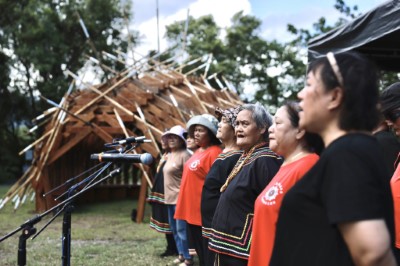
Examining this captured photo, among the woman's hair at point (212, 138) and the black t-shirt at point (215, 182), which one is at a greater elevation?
the woman's hair at point (212, 138)

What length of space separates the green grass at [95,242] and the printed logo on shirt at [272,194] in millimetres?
4847

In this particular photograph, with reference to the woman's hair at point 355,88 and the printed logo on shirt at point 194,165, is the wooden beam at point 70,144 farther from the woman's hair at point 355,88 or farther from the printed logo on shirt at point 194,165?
the woman's hair at point 355,88

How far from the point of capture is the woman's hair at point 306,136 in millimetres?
2727

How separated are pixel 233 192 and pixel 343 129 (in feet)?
6.64

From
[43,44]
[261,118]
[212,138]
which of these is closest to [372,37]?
[261,118]

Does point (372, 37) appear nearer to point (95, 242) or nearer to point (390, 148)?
point (390, 148)

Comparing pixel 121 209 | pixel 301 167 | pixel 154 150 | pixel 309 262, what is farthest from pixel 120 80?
pixel 309 262

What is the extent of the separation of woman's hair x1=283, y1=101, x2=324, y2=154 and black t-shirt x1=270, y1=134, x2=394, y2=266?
2.40ft

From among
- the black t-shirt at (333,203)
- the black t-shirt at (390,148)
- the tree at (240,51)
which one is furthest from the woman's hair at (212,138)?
the tree at (240,51)

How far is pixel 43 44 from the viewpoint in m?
23.9

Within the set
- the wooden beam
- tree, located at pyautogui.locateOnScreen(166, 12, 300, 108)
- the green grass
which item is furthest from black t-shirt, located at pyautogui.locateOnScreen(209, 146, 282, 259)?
tree, located at pyautogui.locateOnScreen(166, 12, 300, 108)

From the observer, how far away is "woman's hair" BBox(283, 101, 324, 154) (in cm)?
273

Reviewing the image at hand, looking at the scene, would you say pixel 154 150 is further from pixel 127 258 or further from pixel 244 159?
pixel 244 159

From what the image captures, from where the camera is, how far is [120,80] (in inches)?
487
